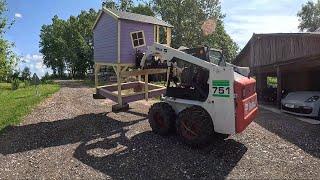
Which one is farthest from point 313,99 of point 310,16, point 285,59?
point 310,16

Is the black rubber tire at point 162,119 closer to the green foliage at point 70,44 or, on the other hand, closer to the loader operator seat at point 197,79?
the loader operator seat at point 197,79

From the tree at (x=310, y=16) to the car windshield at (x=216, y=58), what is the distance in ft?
208

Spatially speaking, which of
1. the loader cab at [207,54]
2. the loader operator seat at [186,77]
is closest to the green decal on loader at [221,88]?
the loader operator seat at [186,77]

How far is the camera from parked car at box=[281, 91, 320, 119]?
1545 centimetres

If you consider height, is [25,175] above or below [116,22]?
below

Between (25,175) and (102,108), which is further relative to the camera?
(102,108)

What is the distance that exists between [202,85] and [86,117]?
228 inches

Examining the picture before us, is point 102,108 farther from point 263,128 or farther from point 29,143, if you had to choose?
point 263,128

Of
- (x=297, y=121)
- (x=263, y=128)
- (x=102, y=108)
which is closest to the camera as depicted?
(x=263, y=128)

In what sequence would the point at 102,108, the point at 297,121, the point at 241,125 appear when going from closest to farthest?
the point at 241,125
the point at 297,121
the point at 102,108

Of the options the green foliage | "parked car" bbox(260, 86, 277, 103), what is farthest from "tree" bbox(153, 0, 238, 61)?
"parked car" bbox(260, 86, 277, 103)

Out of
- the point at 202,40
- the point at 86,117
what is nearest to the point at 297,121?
the point at 86,117

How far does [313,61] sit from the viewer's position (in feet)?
53.4

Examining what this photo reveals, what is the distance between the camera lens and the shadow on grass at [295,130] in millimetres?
10132
